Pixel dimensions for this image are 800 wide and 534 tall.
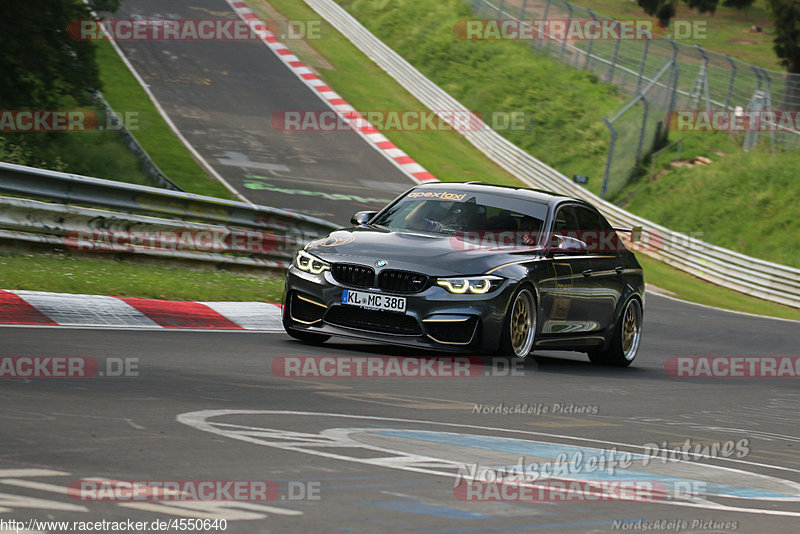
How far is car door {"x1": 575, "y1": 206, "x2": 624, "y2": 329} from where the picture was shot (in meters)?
11.1

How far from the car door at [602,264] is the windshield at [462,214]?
778 mm

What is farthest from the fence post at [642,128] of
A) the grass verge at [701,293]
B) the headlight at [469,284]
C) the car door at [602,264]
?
the headlight at [469,284]

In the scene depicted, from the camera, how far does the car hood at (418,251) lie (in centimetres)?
916

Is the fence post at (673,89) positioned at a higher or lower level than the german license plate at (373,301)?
higher

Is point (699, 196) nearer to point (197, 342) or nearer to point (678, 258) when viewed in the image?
point (678, 258)

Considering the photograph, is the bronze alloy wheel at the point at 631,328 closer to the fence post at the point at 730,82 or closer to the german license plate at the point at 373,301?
the german license plate at the point at 373,301

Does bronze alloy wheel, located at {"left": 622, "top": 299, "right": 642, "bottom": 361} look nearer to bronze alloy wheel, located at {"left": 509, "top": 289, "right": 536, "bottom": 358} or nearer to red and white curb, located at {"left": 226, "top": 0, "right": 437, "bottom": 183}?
bronze alloy wheel, located at {"left": 509, "top": 289, "right": 536, "bottom": 358}

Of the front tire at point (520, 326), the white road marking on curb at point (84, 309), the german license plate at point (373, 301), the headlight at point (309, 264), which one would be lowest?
the white road marking on curb at point (84, 309)

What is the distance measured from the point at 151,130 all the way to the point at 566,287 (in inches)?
702

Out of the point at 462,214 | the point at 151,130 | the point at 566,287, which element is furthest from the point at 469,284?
the point at 151,130

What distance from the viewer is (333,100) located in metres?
33.4

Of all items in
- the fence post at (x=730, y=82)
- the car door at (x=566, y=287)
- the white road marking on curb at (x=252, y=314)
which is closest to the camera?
the car door at (x=566, y=287)

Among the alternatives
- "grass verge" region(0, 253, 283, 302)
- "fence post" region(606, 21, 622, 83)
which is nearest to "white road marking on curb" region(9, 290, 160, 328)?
"grass verge" region(0, 253, 283, 302)

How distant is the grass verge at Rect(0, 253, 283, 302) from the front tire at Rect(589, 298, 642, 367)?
344 centimetres
